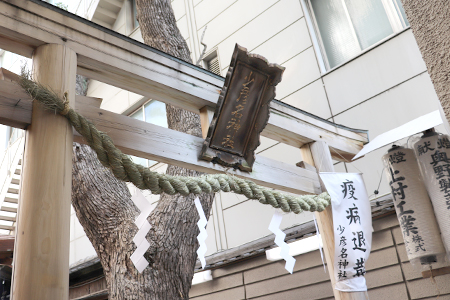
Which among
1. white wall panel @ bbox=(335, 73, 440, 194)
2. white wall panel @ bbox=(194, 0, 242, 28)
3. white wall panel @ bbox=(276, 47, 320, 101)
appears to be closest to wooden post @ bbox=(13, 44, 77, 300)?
white wall panel @ bbox=(335, 73, 440, 194)

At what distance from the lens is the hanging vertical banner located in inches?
147

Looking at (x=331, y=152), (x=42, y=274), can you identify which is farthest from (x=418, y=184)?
(x=42, y=274)

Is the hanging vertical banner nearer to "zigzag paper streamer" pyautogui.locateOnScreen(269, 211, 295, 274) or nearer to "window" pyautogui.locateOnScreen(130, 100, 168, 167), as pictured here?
"zigzag paper streamer" pyautogui.locateOnScreen(269, 211, 295, 274)

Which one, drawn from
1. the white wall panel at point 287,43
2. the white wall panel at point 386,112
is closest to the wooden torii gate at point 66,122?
the white wall panel at point 386,112

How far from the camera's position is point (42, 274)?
6.33 feet

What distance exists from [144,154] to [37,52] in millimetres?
1007

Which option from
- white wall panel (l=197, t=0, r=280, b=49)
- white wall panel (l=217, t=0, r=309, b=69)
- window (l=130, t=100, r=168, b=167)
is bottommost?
window (l=130, t=100, r=168, b=167)

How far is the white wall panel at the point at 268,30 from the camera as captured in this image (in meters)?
6.68

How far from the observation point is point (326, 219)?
406 centimetres

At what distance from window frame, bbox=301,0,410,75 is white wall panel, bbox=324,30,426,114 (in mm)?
78

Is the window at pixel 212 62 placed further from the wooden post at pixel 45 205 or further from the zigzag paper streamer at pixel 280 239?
the wooden post at pixel 45 205

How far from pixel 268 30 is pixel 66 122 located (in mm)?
5448

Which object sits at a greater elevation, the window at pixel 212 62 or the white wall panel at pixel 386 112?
the window at pixel 212 62

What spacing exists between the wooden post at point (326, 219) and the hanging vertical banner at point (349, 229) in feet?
0.24
